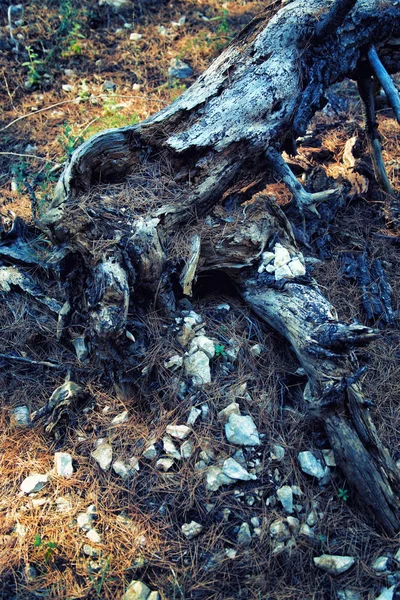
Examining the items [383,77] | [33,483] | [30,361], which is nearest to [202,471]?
[33,483]

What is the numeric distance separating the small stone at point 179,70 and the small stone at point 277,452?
160 inches

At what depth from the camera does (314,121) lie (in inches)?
177

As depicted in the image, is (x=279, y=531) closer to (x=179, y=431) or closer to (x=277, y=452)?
(x=277, y=452)

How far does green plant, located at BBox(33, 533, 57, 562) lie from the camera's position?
7.12 ft

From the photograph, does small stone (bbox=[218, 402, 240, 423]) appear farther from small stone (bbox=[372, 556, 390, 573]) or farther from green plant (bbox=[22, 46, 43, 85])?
green plant (bbox=[22, 46, 43, 85])

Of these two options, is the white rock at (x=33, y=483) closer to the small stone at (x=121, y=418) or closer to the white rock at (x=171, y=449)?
the small stone at (x=121, y=418)

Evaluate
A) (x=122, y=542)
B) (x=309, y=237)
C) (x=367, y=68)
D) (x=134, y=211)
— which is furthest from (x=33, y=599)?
(x=367, y=68)

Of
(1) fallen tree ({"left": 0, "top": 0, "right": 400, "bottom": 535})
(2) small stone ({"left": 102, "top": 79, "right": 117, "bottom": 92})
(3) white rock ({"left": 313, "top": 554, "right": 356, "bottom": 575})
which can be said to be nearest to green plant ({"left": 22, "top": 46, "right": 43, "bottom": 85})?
(2) small stone ({"left": 102, "top": 79, "right": 117, "bottom": 92})

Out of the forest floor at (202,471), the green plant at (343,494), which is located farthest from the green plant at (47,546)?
the green plant at (343,494)

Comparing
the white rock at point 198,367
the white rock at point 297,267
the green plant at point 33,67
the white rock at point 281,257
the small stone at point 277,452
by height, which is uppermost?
the green plant at point 33,67

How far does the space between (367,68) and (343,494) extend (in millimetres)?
2992

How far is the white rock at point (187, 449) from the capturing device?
2442mm

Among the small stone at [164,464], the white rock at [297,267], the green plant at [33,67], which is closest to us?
the small stone at [164,464]

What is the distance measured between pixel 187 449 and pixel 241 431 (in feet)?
0.93
